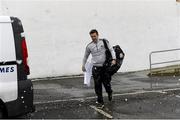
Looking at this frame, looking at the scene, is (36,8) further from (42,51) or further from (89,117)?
(89,117)

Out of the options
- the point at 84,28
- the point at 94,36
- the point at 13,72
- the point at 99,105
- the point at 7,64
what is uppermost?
the point at 84,28

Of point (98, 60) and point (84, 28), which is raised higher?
point (84, 28)

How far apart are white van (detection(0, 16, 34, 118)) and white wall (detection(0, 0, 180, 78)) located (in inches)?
262

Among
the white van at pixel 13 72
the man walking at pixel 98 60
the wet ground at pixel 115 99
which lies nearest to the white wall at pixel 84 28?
the wet ground at pixel 115 99

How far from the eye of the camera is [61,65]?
51.8ft

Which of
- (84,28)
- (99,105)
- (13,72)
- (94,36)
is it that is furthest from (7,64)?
(84,28)

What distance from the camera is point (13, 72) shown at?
794 cm

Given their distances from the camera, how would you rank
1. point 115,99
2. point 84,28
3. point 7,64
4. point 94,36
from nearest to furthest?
point 7,64, point 94,36, point 115,99, point 84,28

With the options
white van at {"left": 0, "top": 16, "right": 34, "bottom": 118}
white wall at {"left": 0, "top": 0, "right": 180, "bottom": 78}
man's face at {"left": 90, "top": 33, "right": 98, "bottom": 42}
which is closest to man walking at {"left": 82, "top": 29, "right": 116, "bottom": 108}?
man's face at {"left": 90, "top": 33, "right": 98, "bottom": 42}

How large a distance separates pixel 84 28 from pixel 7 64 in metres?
8.38

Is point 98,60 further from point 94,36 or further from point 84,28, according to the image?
point 84,28

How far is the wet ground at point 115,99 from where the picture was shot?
31.8ft

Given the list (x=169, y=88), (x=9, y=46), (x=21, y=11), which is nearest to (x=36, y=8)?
(x=21, y=11)

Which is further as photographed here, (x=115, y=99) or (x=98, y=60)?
(x=115, y=99)
